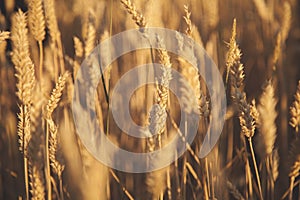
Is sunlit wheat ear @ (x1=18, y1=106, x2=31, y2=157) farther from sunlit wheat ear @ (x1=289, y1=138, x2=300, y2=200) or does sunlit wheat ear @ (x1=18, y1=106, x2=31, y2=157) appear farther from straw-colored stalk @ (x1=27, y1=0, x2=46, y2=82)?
sunlit wheat ear @ (x1=289, y1=138, x2=300, y2=200)

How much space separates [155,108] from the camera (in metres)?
0.83

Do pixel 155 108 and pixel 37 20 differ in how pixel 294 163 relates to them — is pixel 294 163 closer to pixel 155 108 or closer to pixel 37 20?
pixel 155 108

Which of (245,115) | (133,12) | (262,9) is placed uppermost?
(262,9)

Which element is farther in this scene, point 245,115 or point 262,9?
point 262,9

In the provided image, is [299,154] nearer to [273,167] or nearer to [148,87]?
[273,167]

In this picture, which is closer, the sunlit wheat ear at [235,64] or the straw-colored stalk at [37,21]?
the sunlit wheat ear at [235,64]

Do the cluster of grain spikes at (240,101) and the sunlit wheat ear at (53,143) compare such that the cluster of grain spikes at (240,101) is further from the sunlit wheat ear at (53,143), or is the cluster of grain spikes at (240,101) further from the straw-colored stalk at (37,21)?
the straw-colored stalk at (37,21)

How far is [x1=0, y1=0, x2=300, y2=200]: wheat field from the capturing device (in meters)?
0.84

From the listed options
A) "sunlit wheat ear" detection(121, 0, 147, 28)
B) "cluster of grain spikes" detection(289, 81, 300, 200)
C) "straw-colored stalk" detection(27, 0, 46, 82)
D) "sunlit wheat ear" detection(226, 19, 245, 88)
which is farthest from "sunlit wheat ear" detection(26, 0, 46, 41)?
"cluster of grain spikes" detection(289, 81, 300, 200)

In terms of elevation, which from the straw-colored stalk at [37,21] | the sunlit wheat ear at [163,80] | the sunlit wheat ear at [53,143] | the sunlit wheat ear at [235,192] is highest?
the straw-colored stalk at [37,21]

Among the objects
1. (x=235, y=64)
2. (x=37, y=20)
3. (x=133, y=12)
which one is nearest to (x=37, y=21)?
(x=37, y=20)

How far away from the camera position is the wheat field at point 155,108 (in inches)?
33.0

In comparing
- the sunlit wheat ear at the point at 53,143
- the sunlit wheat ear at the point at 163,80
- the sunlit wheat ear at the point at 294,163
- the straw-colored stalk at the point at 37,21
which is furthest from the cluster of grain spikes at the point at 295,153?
the straw-colored stalk at the point at 37,21

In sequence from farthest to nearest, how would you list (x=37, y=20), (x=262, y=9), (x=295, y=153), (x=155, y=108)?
(x=262, y=9), (x=37, y=20), (x=295, y=153), (x=155, y=108)
